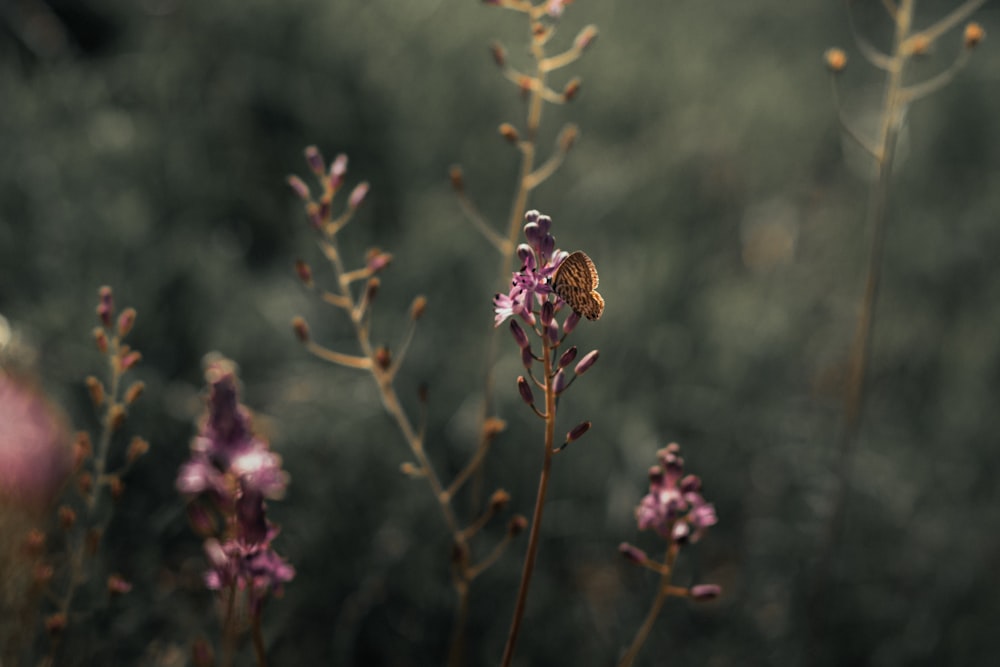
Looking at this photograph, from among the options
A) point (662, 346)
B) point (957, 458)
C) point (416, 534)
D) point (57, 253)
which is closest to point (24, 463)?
point (416, 534)

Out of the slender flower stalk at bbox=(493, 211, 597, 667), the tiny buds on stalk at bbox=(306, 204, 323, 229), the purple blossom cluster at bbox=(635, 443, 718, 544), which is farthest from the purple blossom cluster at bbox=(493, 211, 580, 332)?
the tiny buds on stalk at bbox=(306, 204, 323, 229)

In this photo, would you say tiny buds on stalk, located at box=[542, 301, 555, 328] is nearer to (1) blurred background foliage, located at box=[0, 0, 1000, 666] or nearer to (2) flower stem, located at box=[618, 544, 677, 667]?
(2) flower stem, located at box=[618, 544, 677, 667]

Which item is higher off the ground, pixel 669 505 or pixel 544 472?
pixel 544 472

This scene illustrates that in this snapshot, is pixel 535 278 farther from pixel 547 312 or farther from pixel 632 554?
pixel 632 554

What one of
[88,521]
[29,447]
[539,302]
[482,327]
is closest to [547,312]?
[539,302]

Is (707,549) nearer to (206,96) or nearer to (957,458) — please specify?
(957,458)

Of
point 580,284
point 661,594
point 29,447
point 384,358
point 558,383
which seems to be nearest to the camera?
point 580,284
